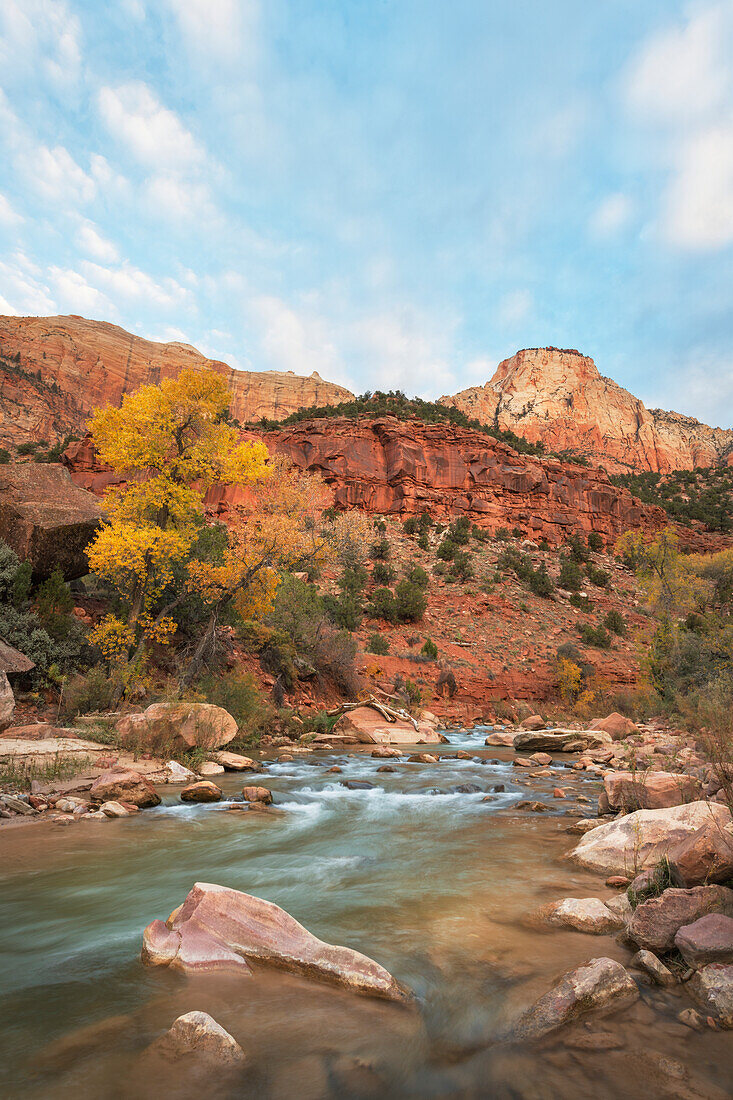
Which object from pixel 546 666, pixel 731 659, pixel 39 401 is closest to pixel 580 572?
pixel 546 666

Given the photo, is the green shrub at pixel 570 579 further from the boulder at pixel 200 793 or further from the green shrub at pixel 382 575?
the boulder at pixel 200 793

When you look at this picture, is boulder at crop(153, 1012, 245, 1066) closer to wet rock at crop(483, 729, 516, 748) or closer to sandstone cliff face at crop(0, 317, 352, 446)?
wet rock at crop(483, 729, 516, 748)

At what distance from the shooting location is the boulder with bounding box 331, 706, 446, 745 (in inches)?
630

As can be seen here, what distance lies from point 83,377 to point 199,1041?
278 feet

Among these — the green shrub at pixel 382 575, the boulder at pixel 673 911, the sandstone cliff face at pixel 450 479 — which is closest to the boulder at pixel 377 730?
the boulder at pixel 673 911

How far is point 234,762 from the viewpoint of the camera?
1067 cm

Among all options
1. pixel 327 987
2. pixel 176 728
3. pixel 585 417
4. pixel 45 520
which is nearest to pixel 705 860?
pixel 327 987

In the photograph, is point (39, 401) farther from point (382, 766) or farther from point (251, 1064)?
point (251, 1064)

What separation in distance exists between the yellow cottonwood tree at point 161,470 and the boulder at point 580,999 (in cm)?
1140

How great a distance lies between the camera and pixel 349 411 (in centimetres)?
5800

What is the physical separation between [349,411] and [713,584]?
43.4m

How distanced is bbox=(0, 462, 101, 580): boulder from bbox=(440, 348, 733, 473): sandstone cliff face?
9371 cm

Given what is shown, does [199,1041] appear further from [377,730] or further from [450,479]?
[450,479]

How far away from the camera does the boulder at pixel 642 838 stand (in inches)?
177
